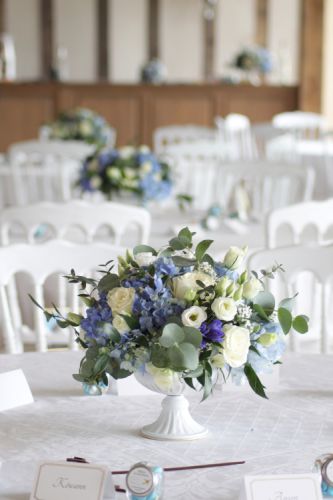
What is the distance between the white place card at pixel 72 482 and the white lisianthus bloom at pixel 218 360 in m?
0.22

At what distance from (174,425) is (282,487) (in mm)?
260

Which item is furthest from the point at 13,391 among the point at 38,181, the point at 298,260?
the point at 38,181

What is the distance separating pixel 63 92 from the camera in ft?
23.6

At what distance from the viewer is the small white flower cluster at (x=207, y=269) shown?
3.36 feet

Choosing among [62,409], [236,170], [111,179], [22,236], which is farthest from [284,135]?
[62,409]

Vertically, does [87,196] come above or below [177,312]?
below

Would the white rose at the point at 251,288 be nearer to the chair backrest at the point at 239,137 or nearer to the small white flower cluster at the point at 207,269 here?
the small white flower cluster at the point at 207,269

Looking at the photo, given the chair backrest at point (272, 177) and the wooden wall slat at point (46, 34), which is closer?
the chair backrest at point (272, 177)

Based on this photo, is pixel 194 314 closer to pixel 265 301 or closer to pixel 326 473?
pixel 265 301

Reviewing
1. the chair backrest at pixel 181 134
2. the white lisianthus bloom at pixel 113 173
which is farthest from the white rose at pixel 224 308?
the chair backrest at pixel 181 134

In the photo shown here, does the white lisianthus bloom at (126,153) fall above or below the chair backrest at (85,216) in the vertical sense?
above

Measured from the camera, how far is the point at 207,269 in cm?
102

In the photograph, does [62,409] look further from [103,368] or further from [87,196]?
[87,196]

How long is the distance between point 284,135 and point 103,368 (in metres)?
5.36
